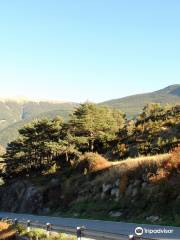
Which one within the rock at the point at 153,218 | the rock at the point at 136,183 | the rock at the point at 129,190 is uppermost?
the rock at the point at 136,183

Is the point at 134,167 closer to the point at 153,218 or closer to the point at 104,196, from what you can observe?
the point at 104,196

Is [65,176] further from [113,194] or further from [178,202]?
[178,202]

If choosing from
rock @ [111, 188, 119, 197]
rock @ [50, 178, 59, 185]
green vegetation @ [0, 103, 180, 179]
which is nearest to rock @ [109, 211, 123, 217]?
rock @ [111, 188, 119, 197]

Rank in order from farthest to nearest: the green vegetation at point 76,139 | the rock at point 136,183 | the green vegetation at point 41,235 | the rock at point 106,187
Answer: the green vegetation at point 76,139 → the rock at point 106,187 → the rock at point 136,183 → the green vegetation at point 41,235

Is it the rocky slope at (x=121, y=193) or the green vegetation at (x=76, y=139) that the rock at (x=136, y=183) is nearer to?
the rocky slope at (x=121, y=193)

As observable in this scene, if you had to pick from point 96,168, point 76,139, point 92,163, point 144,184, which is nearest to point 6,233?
point 144,184

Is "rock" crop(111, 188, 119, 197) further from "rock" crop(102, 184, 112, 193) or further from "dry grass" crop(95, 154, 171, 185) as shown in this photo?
"rock" crop(102, 184, 112, 193)

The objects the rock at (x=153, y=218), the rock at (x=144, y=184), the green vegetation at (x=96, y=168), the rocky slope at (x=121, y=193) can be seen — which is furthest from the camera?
the rock at (x=144, y=184)

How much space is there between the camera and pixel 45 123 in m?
78.0

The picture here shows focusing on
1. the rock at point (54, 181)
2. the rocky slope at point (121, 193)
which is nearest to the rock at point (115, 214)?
the rocky slope at point (121, 193)

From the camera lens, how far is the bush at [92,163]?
155 feet

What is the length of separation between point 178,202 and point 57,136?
49.0 metres

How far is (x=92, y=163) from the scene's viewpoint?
49.6 metres

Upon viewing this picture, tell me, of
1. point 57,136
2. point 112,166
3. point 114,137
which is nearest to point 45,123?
point 57,136
